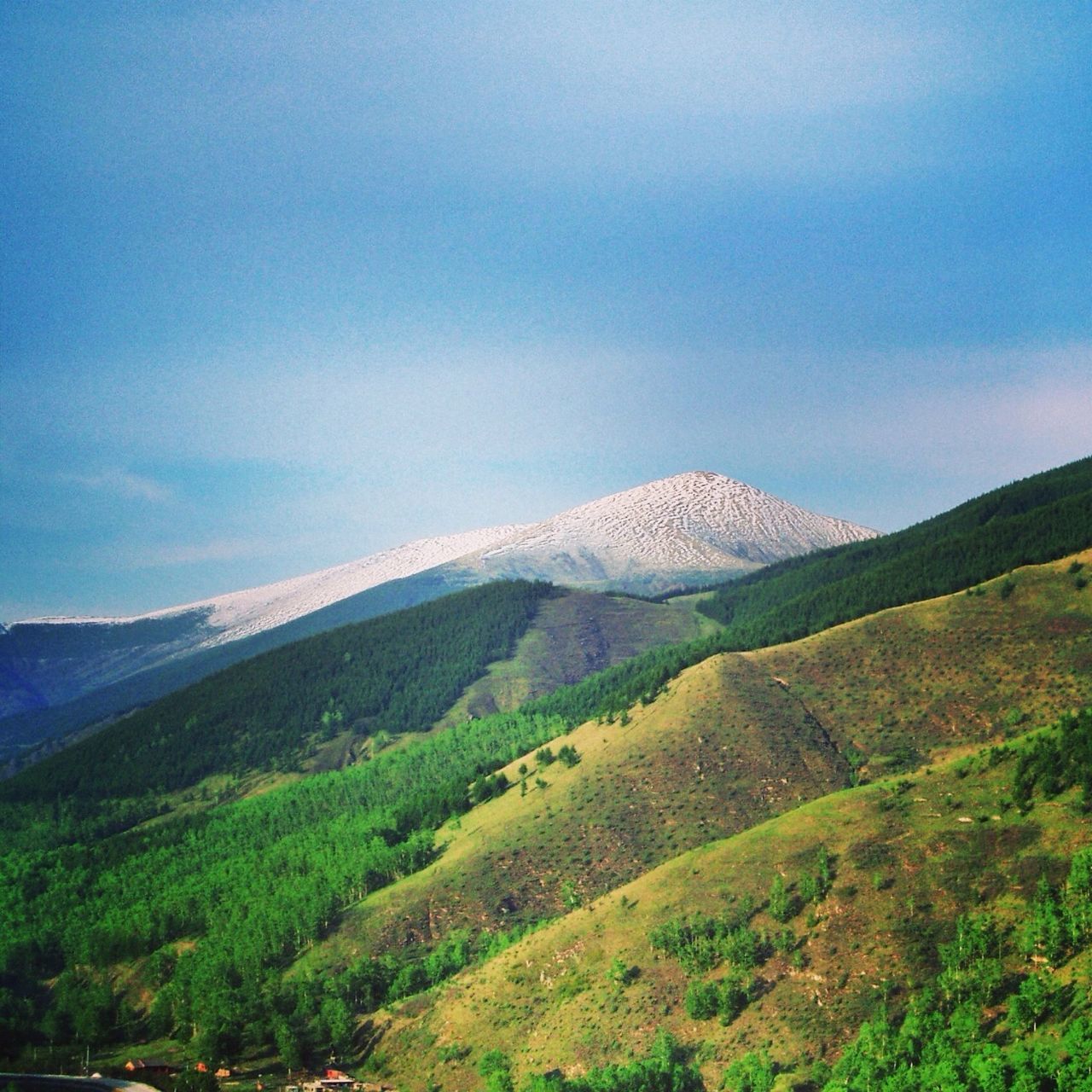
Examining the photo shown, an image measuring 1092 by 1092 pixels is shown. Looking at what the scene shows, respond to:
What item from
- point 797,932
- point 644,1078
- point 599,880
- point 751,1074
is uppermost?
point 599,880

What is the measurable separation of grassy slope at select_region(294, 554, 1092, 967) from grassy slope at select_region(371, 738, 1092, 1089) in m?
13.5

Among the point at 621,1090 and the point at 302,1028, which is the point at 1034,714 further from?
the point at 302,1028

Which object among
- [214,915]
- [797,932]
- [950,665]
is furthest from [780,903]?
[214,915]

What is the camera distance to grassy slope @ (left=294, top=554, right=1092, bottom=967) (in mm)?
136625

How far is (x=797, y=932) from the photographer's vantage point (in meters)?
103

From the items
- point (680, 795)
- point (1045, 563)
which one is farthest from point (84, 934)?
point (1045, 563)

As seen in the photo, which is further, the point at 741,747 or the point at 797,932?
the point at 741,747

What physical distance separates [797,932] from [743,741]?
1948 inches

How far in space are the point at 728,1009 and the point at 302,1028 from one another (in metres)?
52.1

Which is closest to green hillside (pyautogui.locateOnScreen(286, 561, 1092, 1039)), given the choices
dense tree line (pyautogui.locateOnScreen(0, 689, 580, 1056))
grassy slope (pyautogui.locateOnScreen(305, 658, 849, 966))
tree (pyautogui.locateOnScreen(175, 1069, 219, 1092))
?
grassy slope (pyautogui.locateOnScreen(305, 658, 849, 966))

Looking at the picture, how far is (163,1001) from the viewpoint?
134625 millimetres

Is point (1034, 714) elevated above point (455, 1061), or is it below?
above

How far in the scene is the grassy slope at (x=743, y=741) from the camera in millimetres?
136625

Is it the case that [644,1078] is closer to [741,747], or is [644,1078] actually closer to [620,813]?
[620,813]
